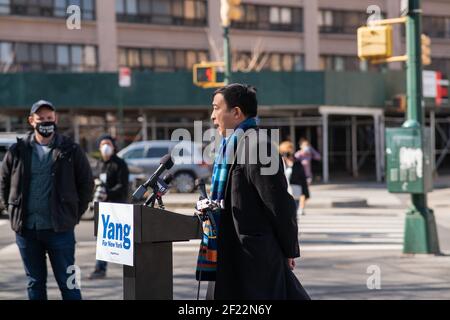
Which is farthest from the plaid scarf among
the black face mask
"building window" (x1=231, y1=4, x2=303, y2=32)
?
"building window" (x1=231, y1=4, x2=303, y2=32)

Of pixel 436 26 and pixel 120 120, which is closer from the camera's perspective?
pixel 120 120

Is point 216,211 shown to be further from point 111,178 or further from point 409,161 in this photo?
point 409,161

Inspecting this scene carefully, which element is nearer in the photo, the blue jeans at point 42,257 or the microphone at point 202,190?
the microphone at point 202,190

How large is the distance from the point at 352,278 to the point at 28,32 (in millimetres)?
32693

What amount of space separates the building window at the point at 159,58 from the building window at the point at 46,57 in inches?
73.2

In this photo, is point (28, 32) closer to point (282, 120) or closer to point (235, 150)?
point (282, 120)

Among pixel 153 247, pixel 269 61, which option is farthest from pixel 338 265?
pixel 269 61

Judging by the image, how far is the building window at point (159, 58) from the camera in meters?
41.0

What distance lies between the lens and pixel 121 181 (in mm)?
9711

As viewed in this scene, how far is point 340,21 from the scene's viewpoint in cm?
4619

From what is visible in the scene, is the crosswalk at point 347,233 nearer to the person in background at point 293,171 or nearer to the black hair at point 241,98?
the person in background at point 293,171

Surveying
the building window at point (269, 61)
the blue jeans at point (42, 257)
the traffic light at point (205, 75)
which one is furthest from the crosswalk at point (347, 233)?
the building window at point (269, 61)

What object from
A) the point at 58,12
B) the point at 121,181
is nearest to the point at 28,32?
the point at 58,12

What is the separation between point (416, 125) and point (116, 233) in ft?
23.2
